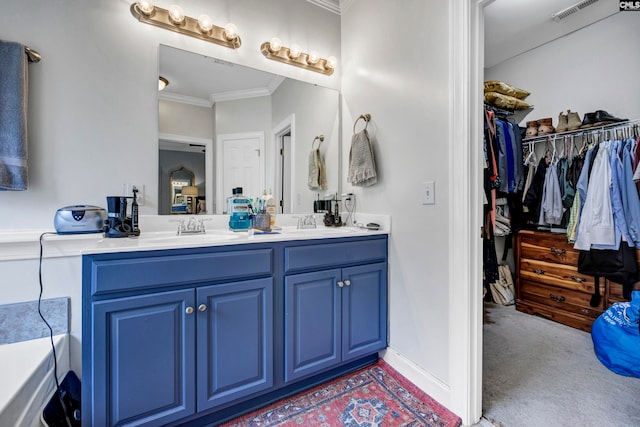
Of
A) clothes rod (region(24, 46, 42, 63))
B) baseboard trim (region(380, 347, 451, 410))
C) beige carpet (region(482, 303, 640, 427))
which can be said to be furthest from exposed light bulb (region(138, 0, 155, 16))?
beige carpet (region(482, 303, 640, 427))

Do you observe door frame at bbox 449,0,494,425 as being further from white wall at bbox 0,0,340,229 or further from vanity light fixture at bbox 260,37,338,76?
white wall at bbox 0,0,340,229

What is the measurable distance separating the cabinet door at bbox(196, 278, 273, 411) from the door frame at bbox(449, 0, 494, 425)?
0.96 meters

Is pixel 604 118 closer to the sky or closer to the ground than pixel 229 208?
closer to the sky

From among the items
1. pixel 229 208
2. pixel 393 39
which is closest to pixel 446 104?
pixel 393 39

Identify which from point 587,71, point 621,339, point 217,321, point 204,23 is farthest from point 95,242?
point 587,71

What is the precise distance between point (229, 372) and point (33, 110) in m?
1.63

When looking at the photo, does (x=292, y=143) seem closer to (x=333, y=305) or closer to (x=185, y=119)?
(x=185, y=119)

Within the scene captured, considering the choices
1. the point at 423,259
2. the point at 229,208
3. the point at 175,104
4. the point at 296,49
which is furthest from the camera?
the point at 296,49

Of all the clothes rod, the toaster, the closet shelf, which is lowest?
the toaster

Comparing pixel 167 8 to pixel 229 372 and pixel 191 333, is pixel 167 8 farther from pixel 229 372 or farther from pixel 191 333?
pixel 229 372

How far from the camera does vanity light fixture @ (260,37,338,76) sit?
196cm

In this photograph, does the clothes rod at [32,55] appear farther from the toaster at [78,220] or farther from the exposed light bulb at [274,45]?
the exposed light bulb at [274,45]

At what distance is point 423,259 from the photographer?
1528mm

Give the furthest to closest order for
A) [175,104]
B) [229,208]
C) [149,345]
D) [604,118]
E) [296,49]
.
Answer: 1. [604,118]
2. [296,49]
3. [229,208]
4. [175,104]
5. [149,345]
